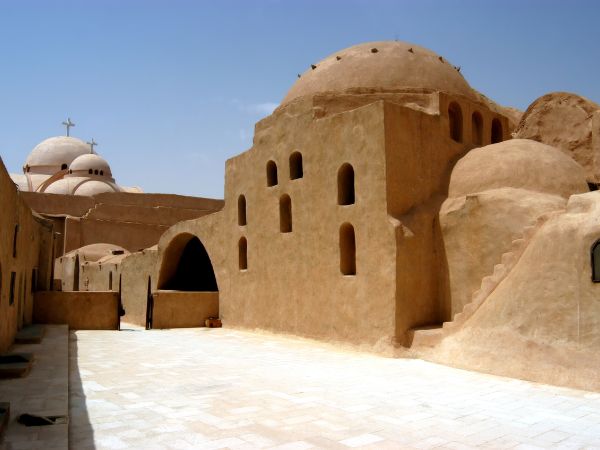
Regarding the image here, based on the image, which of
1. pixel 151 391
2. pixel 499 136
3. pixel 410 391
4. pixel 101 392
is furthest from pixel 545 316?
pixel 499 136

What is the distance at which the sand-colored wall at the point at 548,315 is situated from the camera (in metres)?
7.46

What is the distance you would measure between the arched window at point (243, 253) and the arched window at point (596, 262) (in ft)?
32.1

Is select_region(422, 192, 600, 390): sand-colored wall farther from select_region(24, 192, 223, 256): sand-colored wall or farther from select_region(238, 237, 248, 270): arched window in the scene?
select_region(24, 192, 223, 256): sand-colored wall

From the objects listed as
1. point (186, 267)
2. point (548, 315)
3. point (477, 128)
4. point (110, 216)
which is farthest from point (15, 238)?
point (110, 216)

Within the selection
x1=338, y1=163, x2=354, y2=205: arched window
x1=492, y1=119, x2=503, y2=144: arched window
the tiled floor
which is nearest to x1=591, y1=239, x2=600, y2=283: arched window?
x1=338, y1=163, x2=354, y2=205: arched window

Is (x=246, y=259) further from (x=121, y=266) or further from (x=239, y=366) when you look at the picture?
(x=121, y=266)

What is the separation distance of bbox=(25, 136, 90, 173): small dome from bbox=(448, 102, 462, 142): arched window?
3499 cm

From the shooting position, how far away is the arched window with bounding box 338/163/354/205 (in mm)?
12133

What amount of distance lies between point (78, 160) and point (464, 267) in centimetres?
3319

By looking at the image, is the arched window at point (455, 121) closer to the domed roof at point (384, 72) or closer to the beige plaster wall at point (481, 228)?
the domed roof at point (384, 72)

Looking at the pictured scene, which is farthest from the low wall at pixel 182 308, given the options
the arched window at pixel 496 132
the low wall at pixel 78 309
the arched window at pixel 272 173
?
the arched window at pixel 496 132

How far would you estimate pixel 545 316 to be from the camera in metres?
7.96

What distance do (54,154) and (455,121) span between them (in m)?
35.8

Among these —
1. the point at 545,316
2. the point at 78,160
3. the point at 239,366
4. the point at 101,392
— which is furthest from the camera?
the point at 78,160
